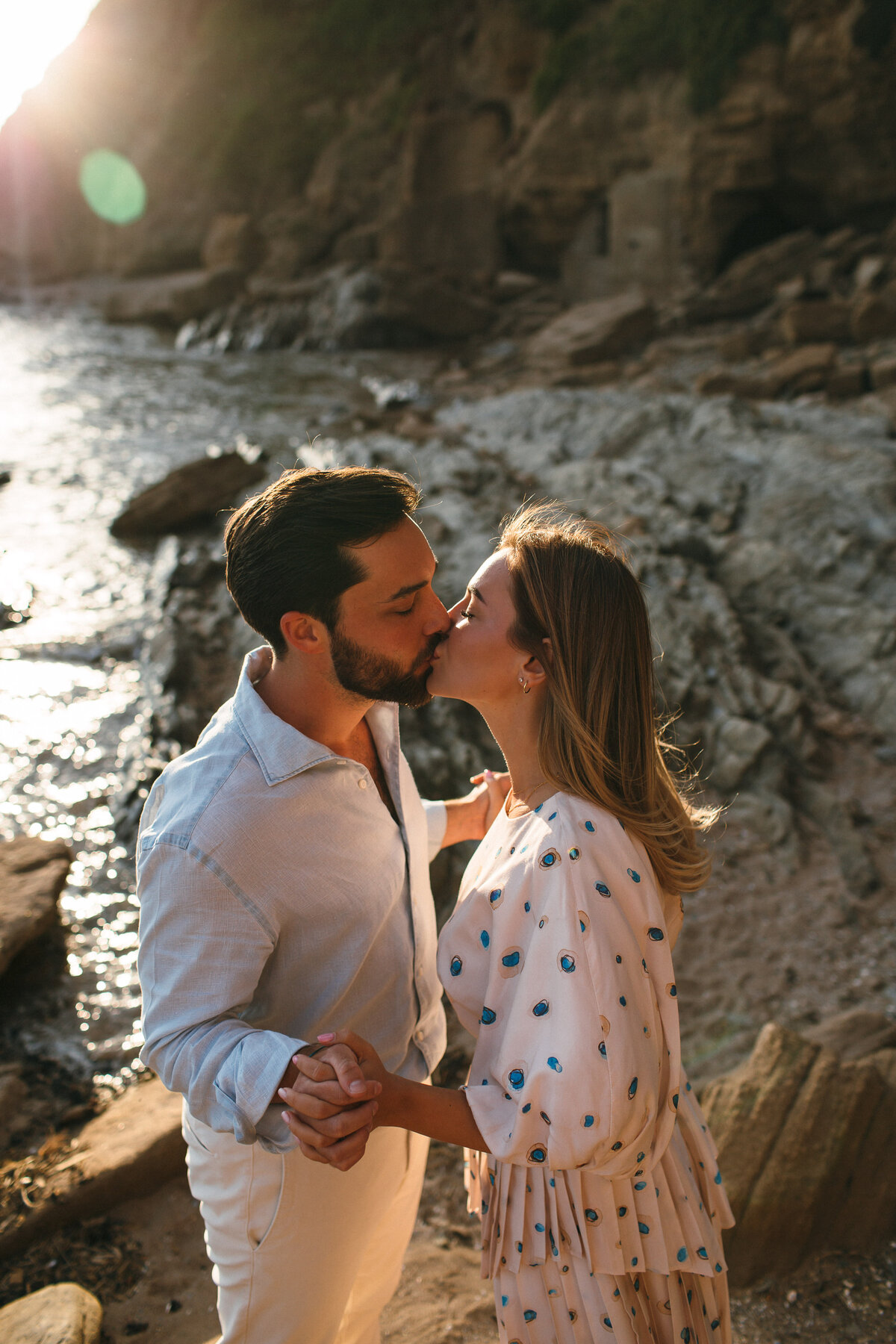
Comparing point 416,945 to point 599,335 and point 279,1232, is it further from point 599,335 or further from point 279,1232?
point 599,335

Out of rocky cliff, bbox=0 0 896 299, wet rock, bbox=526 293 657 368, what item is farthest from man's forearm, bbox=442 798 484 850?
rocky cliff, bbox=0 0 896 299

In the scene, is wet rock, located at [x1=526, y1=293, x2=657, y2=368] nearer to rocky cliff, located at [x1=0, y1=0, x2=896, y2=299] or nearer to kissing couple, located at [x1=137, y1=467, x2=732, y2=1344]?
rocky cliff, located at [x1=0, y1=0, x2=896, y2=299]

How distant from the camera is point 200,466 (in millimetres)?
8453

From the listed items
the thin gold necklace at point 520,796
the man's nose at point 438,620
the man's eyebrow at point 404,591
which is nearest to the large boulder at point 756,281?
the man's nose at point 438,620

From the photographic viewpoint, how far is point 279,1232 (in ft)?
6.09

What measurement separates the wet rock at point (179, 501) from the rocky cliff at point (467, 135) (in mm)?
12579

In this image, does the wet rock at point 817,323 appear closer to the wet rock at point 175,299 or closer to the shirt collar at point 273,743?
the shirt collar at point 273,743

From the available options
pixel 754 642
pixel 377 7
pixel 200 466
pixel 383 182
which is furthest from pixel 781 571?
pixel 377 7

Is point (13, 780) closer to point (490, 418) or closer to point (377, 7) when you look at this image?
point (490, 418)

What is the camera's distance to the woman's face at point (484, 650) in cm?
201

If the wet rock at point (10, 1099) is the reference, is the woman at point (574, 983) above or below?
above

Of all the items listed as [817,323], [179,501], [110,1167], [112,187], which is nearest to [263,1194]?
[110,1167]

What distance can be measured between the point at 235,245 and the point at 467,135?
24.7 feet

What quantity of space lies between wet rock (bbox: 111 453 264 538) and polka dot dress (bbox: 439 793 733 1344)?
695 cm
